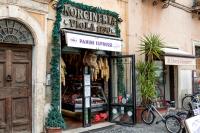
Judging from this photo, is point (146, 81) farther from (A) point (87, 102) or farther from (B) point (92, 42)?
(B) point (92, 42)

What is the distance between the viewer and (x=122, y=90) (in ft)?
35.1

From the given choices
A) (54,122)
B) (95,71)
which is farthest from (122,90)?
(54,122)

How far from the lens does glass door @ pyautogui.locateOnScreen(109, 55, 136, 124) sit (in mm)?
10203

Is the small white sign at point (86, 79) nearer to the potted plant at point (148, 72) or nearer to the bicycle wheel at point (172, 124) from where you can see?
the potted plant at point (148, 72)

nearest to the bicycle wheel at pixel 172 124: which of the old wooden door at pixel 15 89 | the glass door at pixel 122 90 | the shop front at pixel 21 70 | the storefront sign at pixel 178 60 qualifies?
the glass door at pixel 122 90

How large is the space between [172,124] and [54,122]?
3.58 metres

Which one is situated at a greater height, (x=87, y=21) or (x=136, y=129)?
(x=87, y=21)

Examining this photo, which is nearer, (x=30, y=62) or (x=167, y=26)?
(x=30, y=62)

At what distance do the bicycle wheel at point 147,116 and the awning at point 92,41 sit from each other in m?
2.24

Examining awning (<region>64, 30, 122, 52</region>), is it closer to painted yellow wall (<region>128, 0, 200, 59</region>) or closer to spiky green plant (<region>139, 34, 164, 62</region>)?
spiky green plant (<region>139, 34, 164, 62</region>)

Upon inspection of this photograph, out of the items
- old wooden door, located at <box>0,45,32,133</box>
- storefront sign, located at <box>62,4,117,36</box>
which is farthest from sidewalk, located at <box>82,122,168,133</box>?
storefront sign, located at <box>62,4,117,36</box>

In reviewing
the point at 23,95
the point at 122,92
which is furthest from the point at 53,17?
the point at 122,92

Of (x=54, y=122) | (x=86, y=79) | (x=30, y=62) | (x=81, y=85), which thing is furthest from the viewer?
(x=81, y=85)

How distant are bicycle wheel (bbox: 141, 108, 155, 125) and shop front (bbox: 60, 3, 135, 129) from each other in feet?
2.07
